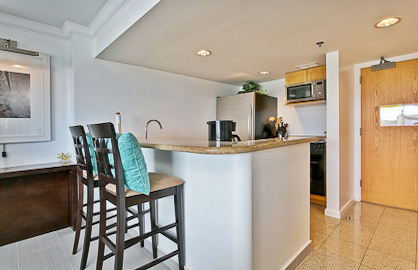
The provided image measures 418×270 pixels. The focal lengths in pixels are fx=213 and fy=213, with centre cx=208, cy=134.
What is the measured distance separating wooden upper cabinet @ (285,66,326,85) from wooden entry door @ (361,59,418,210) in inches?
25.5

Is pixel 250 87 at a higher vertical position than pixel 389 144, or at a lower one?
higher

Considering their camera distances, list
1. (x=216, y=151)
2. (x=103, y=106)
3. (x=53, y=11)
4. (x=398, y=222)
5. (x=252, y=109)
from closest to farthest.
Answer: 1. (x=216, y=151)
2. (x=53, y=11)
3. (x=398, y=222)
4. (x=103, y=106)
5. (x=252, y=109)

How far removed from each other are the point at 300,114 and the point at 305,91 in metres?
0.71

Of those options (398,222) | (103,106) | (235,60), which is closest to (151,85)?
(103,106)

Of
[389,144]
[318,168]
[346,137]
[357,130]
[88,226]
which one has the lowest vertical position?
[88,226]

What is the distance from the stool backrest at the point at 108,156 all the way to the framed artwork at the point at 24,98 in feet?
5.62

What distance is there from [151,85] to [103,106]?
0.82 metres

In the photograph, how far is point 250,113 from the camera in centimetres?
372

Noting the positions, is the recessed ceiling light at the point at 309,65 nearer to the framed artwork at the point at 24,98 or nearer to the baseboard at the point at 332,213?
the baseboard at the point at 332,213

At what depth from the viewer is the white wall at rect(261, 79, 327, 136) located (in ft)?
12.2

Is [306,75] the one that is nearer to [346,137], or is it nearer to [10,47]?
[346,137]

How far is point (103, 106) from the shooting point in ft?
9.35

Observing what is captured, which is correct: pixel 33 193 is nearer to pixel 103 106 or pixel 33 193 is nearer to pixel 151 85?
pixel 103 106

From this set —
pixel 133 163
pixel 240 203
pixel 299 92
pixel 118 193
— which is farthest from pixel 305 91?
pixel 118 193
